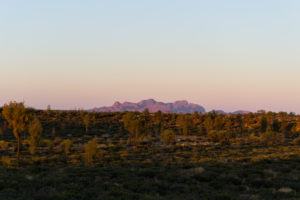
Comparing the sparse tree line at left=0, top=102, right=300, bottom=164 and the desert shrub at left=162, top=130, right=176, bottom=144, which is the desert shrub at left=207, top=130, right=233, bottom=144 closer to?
the sparse tree line at left=0, top=102, right=300, bottom=164

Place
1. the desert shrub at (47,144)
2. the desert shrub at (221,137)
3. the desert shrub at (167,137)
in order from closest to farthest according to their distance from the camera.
A: the desert shrub at (47,144)
the desert shrub at (167,137)
the desert shrub at (221,137)

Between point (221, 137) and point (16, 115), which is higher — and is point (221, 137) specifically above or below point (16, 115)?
below

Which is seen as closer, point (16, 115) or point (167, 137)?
point (16, 115)

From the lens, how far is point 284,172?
19844mm

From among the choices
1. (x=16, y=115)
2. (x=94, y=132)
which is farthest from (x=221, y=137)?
(x=16, y=115)

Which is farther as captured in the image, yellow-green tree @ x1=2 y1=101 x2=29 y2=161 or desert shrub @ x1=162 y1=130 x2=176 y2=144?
desert shrub @ x1=162 y1=130 x2=176 y2=144

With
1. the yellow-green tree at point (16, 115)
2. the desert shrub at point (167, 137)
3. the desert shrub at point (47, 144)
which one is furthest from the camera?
the desert shrub at point (167, 137)

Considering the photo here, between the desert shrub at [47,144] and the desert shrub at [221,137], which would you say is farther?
the desert shrub at [221,137]

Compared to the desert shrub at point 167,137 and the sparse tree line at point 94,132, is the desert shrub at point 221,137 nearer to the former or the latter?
the sparse tree line at point 94,132

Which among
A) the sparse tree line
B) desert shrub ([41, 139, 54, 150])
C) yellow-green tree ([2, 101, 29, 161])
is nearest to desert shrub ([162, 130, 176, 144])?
the sparse tree line

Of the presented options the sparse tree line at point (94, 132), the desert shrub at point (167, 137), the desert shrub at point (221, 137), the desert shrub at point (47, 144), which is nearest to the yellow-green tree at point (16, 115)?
the sparse tree line at point (94, 132)

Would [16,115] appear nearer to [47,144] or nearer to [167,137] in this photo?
[47,144]

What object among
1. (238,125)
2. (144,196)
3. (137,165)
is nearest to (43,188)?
(144,196)

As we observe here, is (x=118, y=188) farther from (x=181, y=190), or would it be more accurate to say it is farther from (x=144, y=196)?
(x=181, y=190)
